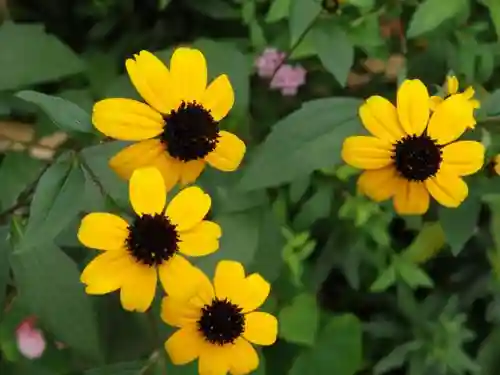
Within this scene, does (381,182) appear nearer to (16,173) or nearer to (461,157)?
(461,157)

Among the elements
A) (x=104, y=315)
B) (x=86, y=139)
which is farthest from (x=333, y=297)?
(x=86, y=139)

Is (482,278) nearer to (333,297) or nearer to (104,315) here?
(333,297)

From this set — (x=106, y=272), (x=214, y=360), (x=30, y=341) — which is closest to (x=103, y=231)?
(x=106, y=272)

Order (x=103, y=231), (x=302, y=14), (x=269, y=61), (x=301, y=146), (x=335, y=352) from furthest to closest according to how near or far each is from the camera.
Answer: (x=269, y=61) < (x=335, y=352) < (x=302, y=14) < (x=301, y=146) < (x=103, y=231)

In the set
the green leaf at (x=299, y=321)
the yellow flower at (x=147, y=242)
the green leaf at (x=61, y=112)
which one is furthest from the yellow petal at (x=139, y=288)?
the green leaf at (x=299, y=321)

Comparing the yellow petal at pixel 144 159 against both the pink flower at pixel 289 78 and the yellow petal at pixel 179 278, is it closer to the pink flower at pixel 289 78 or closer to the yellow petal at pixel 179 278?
the yellow petal at pixel 179 278

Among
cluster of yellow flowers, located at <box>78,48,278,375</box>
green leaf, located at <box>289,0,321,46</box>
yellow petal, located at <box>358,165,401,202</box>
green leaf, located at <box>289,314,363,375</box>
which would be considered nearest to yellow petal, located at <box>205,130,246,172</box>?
cluster of yellow flowers, located at <box>78,48,278,375</box>
